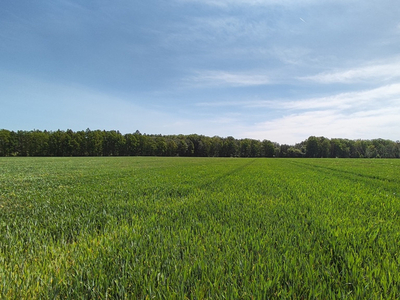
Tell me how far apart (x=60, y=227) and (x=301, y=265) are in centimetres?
453

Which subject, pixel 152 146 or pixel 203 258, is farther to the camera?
pixel 152 146

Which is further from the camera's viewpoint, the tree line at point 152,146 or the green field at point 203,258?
the tree line at point 152,146

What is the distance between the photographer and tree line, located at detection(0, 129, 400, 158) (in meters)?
99.1

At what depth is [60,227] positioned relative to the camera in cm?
407

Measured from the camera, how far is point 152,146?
11888 cm

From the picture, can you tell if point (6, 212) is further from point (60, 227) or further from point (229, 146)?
point (229, 146)

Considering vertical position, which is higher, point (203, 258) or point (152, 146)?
point (152, 146)

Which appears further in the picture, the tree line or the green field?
the tree line

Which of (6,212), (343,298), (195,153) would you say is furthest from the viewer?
(195,153)

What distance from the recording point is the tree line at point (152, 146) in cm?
9906

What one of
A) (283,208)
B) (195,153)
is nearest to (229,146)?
(195,153)

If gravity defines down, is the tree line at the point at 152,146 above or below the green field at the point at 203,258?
above

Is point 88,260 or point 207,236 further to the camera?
point 207,236

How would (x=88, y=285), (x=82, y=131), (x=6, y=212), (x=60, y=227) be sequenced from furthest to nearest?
(x=82, y=131) < (x=6, y=212) < (x=60, y=227) < (x=88, y=285)
